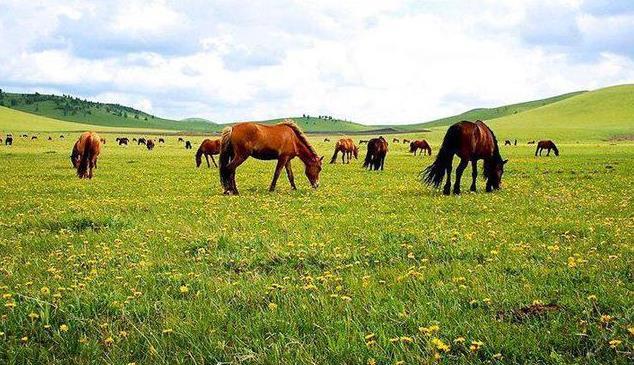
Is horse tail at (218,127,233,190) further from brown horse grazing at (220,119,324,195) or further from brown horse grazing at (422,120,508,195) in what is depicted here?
brown horse grazing at (422,120,508,195)

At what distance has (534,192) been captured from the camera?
19938 millimetres

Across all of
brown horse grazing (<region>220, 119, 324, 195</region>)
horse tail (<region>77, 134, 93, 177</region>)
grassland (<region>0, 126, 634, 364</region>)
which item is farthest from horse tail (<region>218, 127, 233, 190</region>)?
horse tail (<region>77, 134, 93, 177</region>)

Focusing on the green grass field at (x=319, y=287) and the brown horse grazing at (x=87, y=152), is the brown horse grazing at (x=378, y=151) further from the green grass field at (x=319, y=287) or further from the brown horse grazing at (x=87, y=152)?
the green grass field at (x=319, y=287)

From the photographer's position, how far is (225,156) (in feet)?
66.5

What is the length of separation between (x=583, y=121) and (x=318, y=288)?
185260mm

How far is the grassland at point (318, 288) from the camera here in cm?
→ 481

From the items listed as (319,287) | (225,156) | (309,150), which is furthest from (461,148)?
(319,287)

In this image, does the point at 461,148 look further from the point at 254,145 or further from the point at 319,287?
the point at 319,287

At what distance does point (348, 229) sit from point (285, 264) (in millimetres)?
3420

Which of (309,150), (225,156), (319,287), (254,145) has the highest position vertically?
(254,145)

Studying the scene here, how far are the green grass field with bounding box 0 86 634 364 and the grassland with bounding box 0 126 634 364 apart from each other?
26 millimetres

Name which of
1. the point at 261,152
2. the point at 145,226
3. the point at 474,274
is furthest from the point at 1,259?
the point at 261,152

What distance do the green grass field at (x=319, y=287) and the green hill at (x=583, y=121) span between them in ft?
393

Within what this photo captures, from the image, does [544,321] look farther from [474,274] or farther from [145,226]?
[145,226]
